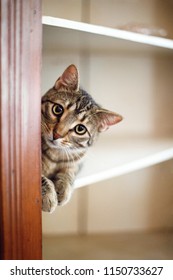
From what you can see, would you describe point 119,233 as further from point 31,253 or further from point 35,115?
point 35,115

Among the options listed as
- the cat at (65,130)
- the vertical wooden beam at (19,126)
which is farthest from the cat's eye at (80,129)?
the vertical wooden beam at (19,126)

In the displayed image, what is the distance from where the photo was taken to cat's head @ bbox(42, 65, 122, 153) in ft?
1.64

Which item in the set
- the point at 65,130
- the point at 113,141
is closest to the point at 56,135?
the point at 65,130

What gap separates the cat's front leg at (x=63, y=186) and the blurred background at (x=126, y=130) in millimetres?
14

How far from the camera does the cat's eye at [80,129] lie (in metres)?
0.52

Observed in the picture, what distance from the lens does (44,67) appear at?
1.54ft

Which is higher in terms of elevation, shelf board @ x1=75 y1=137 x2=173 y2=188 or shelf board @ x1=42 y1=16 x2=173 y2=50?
shelf board @ x1=42 y1=16 x2=173 y2=50

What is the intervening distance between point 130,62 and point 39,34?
8.0 inches

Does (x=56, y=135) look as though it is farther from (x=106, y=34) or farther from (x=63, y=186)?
(x=106, y=34)

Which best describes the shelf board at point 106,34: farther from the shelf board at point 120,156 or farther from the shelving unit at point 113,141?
the shelf board at point 120,156

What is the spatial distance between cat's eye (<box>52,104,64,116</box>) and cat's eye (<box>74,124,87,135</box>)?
0.04 meters

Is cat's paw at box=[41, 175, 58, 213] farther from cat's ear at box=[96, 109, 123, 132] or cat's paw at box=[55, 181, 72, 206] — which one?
cat's ear at box=[96, 109, 123, 132]

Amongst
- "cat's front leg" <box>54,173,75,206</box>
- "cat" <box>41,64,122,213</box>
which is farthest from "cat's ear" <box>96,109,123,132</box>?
"cat's front leg" <box>54,173,75,206</box>
